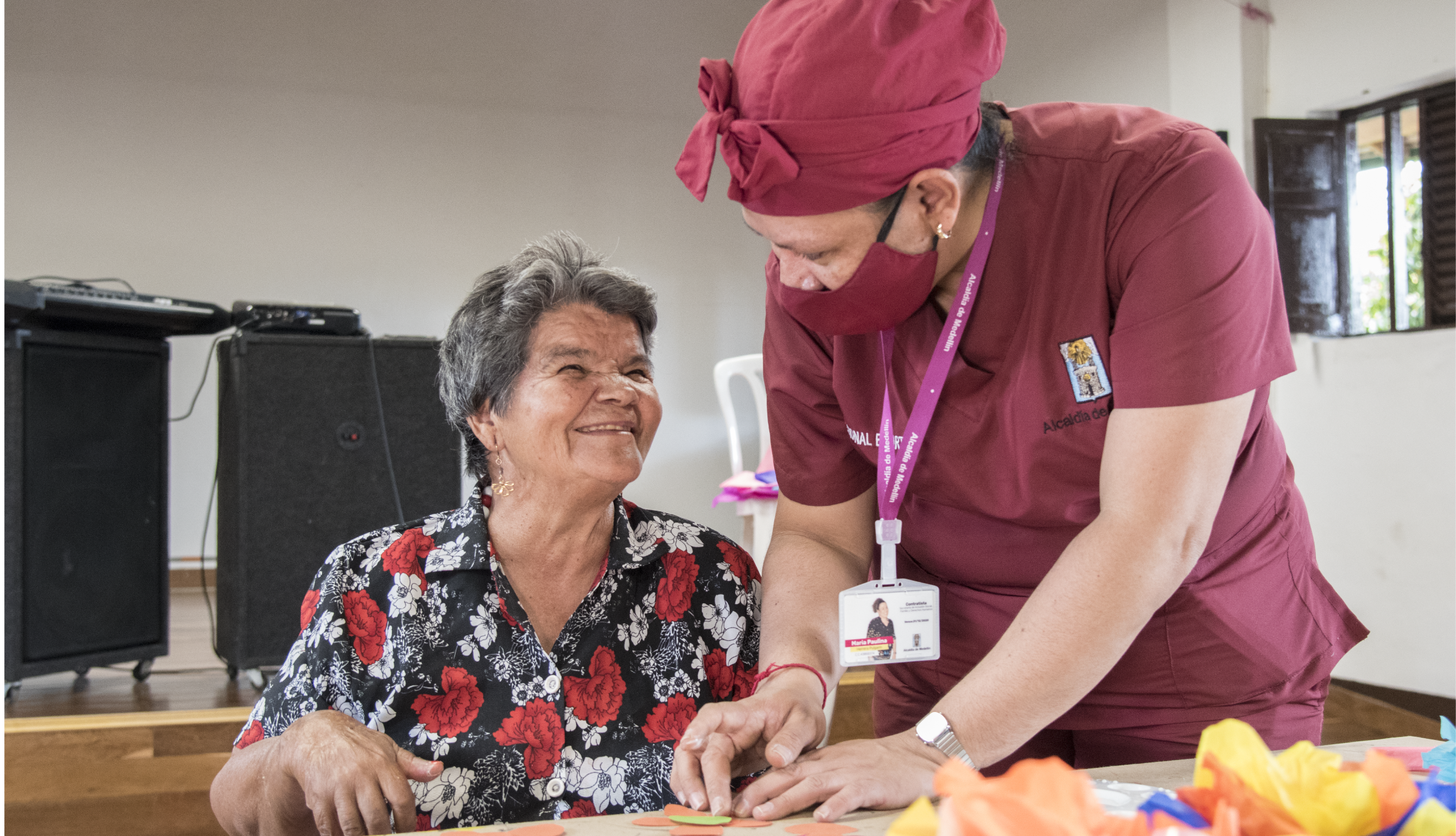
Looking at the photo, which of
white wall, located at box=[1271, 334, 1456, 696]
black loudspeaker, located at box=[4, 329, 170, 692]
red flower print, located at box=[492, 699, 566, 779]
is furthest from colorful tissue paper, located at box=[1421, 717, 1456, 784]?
black loudspeaker, located at box=[4, 329, 170, 692]

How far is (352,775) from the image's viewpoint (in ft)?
3.57

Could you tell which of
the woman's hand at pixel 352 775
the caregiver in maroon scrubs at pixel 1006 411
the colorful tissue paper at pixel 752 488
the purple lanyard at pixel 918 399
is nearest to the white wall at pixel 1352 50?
the colorful tissue paper at pixel 752 488

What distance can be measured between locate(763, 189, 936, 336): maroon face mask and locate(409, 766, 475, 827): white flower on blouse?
2.40 ft

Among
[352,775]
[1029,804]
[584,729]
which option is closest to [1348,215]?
[584,729]

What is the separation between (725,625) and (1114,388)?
0.71 meters

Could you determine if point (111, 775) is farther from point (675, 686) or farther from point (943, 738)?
point (943, 738)

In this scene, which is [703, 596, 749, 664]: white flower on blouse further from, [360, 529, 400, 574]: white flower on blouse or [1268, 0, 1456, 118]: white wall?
[1268, 0, 1456, 118]: white wall

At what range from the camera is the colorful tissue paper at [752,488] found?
3.16m

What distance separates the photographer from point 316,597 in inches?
54.9

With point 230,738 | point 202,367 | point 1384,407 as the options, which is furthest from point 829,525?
point 202,367

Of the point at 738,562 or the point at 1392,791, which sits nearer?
the point at 1392,791

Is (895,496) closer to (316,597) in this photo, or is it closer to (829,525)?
(829,525)

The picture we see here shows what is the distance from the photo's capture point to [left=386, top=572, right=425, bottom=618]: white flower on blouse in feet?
4.58

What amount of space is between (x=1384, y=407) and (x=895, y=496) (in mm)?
3284
